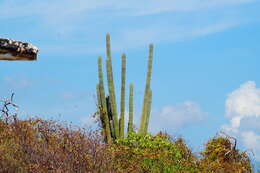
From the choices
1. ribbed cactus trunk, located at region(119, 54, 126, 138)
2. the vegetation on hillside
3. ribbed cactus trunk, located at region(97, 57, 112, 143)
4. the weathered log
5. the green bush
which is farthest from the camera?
ribbed cactus trunk, located at region(119, 54, 126, 138)

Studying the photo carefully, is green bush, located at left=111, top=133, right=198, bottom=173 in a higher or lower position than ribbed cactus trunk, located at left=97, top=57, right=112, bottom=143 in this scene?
lower

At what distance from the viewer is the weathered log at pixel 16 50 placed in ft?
27.3

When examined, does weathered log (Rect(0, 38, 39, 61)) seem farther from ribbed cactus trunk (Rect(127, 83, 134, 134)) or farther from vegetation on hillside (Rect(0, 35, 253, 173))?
ribbed cactus trunk (Rect(127, 83, 134, 134))

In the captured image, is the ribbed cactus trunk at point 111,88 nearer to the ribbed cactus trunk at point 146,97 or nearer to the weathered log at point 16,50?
the ribbed cactus trunk at point 146,97

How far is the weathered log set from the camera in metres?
8.32

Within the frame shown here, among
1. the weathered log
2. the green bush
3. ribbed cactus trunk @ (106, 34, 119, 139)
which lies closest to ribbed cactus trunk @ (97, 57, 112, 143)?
ribbed cactus trunk @ (106, 34, 119, 139)

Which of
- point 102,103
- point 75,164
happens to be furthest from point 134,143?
point 75,164

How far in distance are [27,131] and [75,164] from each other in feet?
8.91

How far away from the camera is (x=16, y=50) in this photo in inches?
331

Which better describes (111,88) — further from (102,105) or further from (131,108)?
(131,108)

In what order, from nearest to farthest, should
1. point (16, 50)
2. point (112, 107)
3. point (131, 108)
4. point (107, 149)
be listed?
point (16, 50), point (107, 149), point (112, 107), point (131, 108)

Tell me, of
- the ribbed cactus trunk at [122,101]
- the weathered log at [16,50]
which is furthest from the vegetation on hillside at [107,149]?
the weathered log at [16,50]

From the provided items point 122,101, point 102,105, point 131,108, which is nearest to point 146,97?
point 131,108

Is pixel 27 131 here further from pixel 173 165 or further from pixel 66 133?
pixel 173 165
